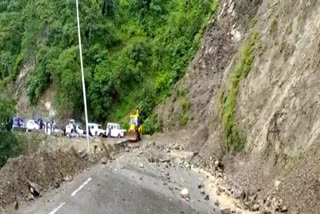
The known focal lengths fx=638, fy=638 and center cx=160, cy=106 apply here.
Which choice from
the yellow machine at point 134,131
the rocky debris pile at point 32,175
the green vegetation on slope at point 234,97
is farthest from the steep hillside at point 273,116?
the rocky debris pile at point 32,175

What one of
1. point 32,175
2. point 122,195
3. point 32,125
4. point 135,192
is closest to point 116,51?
point 32,125

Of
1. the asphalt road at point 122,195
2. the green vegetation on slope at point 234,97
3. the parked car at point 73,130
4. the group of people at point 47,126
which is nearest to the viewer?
the asphalt road at point 122,195

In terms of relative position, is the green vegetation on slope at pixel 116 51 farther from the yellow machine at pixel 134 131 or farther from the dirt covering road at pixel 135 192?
the dirt covering road at pixel 135 192

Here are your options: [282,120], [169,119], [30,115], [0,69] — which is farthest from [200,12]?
[282,120]

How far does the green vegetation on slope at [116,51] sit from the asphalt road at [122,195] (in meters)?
19.6

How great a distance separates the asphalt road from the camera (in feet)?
53.7

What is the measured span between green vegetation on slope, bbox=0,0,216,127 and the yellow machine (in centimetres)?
175

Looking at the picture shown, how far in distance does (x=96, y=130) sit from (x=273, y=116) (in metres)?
21.8

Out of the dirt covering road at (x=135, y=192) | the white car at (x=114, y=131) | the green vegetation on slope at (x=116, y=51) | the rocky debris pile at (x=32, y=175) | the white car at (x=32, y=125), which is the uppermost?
the green vegetation on slope at (x=116, y=51)

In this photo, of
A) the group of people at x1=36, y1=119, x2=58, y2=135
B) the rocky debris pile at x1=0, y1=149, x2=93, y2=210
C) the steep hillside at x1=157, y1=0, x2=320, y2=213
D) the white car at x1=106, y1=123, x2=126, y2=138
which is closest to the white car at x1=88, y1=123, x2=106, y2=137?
the white car at x1=106, y1=123, x2=126, y2=138

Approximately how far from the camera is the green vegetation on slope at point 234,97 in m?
25.7

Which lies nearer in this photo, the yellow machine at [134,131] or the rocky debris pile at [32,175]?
the rocky debris pile at [32,175]

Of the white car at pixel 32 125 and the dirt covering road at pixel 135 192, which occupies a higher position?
the white car at pixel 32 125

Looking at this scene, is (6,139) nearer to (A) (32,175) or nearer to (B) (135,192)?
(A) (32,175)
